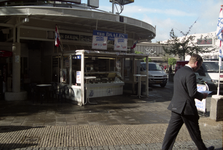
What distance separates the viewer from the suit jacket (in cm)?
368

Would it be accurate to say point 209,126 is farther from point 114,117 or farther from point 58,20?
point 58,20

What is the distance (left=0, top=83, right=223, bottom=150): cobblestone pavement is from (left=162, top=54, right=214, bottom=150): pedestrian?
0.99 meters

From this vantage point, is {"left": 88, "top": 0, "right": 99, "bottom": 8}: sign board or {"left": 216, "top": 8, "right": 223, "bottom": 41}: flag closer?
{"left": 216, "top": 8, "right": 223, "bottom": 41}: flag

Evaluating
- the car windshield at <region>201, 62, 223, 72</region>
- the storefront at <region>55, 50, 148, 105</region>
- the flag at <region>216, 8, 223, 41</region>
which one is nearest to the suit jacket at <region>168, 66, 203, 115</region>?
the flag at <region>216, 8, 223, 41</region>

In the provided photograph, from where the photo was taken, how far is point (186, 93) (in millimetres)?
3762

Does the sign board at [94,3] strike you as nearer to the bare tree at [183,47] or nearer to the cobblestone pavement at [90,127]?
the cobblestone pavement at [90,127]

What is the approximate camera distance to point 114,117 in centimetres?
722

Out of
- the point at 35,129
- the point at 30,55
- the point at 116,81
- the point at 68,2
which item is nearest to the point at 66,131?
the point at 35,129

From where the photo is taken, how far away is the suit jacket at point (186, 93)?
3676mm

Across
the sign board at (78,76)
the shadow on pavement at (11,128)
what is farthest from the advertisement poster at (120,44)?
the shadow on pavement at (11,128)

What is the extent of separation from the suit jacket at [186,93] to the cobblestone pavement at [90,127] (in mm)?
1381

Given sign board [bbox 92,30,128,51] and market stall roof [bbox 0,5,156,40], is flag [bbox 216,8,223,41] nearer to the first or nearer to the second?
market stall roof [bbox 0,5,156,40]

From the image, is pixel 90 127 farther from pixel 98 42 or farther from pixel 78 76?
pixel 98 42

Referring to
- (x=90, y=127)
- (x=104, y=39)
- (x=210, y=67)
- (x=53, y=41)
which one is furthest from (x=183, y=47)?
(x=90, y=127)
